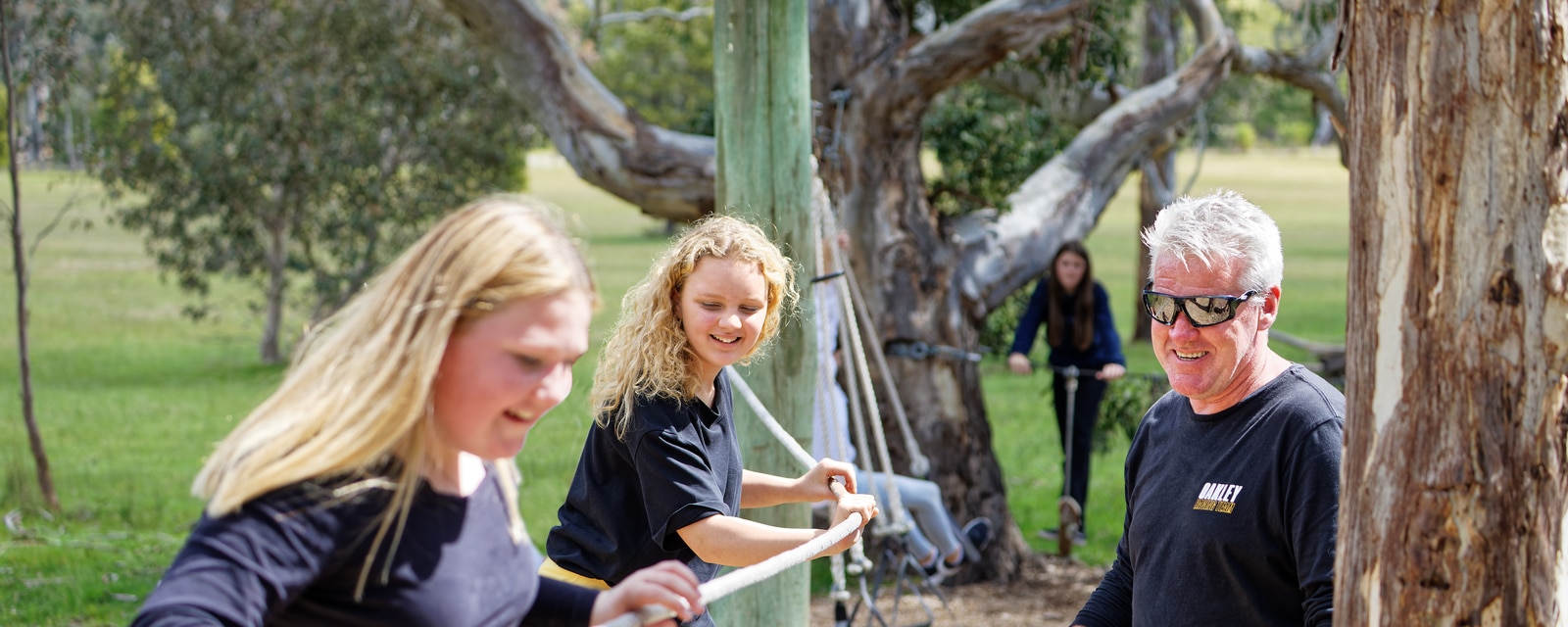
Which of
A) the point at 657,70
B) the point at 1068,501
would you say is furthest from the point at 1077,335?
the point at 657,70

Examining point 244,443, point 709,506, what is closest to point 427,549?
point 244,443

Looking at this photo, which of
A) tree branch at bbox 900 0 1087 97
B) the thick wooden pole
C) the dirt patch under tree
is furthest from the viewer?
the dirt patch under tree

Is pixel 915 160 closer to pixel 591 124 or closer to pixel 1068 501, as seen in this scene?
pixel 591 124

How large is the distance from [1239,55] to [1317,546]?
6828 mm

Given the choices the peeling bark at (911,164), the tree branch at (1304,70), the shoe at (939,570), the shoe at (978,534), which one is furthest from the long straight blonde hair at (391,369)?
the tree branch at (1304,70)

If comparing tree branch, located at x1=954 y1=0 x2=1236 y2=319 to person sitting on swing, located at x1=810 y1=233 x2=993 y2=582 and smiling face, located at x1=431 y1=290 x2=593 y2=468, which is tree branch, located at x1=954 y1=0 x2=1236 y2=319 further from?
smiling face, located at x1=431 y1=290 x2=593 y2=468

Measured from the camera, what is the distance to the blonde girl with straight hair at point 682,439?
104 inches

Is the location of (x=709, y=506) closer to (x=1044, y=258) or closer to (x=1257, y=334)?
(x=1257, y=334)

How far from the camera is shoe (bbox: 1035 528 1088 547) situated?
27.1ft

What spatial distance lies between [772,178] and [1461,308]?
2.75 metres

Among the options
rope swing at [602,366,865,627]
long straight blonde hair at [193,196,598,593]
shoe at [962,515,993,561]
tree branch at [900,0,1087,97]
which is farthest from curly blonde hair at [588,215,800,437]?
shoe at [962,515,993,561]

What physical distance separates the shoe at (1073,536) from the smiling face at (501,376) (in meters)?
6.75

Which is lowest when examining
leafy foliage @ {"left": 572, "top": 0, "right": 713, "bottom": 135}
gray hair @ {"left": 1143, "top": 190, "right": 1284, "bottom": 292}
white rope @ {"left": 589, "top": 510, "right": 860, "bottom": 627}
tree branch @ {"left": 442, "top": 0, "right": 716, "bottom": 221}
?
white rope @ {"left": 589, "top": 510, "right": 860, "bottom": 627}

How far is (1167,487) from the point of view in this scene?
2504 millimetres
